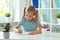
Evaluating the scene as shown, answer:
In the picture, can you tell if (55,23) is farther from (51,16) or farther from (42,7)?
(42,7)

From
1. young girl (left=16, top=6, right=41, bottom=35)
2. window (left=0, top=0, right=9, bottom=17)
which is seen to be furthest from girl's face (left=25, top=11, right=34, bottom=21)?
window (left=0, top=0, right=9, bottom=17)

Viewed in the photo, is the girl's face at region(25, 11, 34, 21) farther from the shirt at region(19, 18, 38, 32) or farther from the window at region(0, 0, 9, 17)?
the window at region(0, 0, 9, 17)

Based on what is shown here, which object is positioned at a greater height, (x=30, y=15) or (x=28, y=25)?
(x=30, y=15)

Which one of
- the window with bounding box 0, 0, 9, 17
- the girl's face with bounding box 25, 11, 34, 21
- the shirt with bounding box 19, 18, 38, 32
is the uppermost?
the window with bounding box 0, 0, 9, 17

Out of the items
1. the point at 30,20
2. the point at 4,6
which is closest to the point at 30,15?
the point at 30,20

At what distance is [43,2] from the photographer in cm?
313

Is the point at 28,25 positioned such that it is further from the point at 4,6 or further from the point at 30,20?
the point at 4,6

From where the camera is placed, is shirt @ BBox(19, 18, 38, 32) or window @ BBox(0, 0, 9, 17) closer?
shirt @ BBox(19, 18, 38, 32)

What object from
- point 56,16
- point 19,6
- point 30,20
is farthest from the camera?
point 19,6

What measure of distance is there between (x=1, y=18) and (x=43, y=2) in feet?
3.32

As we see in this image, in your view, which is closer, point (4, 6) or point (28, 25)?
point (28, 25)

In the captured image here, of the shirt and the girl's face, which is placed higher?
the girl's face

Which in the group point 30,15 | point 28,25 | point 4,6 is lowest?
point 28,25

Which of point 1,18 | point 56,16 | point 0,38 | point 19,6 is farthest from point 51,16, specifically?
point 0,38
